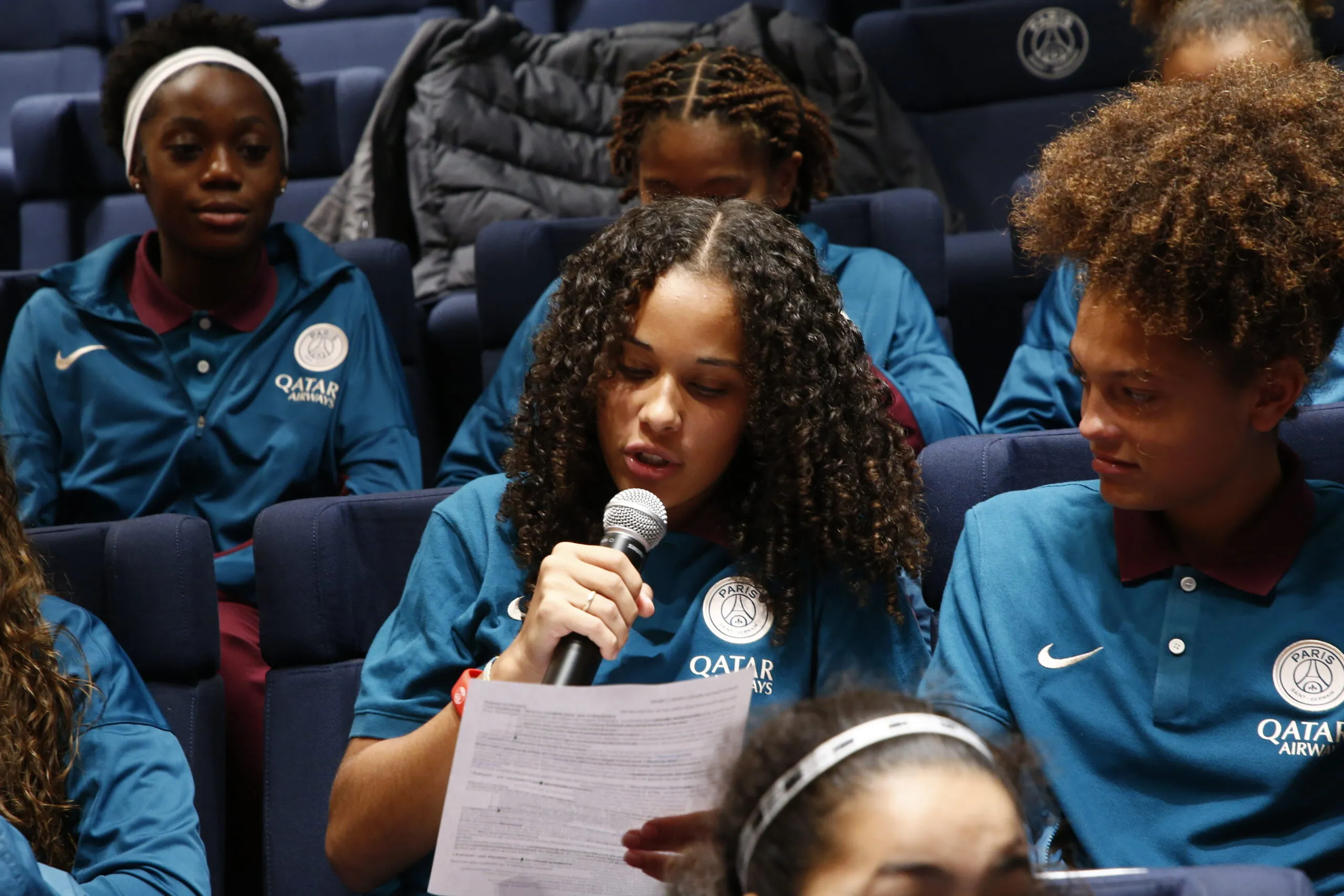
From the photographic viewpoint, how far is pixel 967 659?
1081 mm

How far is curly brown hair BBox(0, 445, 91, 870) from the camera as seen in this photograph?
3.63ft

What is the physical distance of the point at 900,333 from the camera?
190cm

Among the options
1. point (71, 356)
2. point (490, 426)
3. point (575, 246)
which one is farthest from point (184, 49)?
point (490, 426)

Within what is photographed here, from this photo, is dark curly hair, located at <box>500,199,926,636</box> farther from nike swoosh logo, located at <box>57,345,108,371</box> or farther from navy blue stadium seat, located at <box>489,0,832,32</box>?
navy blue stadium seat, located at <box>489,0,832,32</box>

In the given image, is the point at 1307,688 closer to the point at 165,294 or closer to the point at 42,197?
the point at 165,294

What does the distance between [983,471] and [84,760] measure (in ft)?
2.74

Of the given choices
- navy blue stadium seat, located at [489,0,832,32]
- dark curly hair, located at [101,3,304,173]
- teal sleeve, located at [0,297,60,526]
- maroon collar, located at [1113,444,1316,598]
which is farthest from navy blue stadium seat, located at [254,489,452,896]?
navy blue stadium seat, located at [489,0,832,32]

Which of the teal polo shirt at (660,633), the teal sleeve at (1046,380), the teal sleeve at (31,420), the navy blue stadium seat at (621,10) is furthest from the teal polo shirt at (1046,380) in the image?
the navy blue stadium seat at (621,10)

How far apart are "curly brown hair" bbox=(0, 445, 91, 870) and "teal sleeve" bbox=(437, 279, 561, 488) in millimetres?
685

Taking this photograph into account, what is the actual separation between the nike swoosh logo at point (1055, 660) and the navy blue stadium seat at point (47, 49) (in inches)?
133

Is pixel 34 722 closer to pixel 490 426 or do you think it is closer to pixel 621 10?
pixel 490 426

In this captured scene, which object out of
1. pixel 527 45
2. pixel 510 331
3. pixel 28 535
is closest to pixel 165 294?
pixel 510 331

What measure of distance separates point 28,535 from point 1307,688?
114 cm

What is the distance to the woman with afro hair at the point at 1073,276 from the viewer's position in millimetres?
1817
